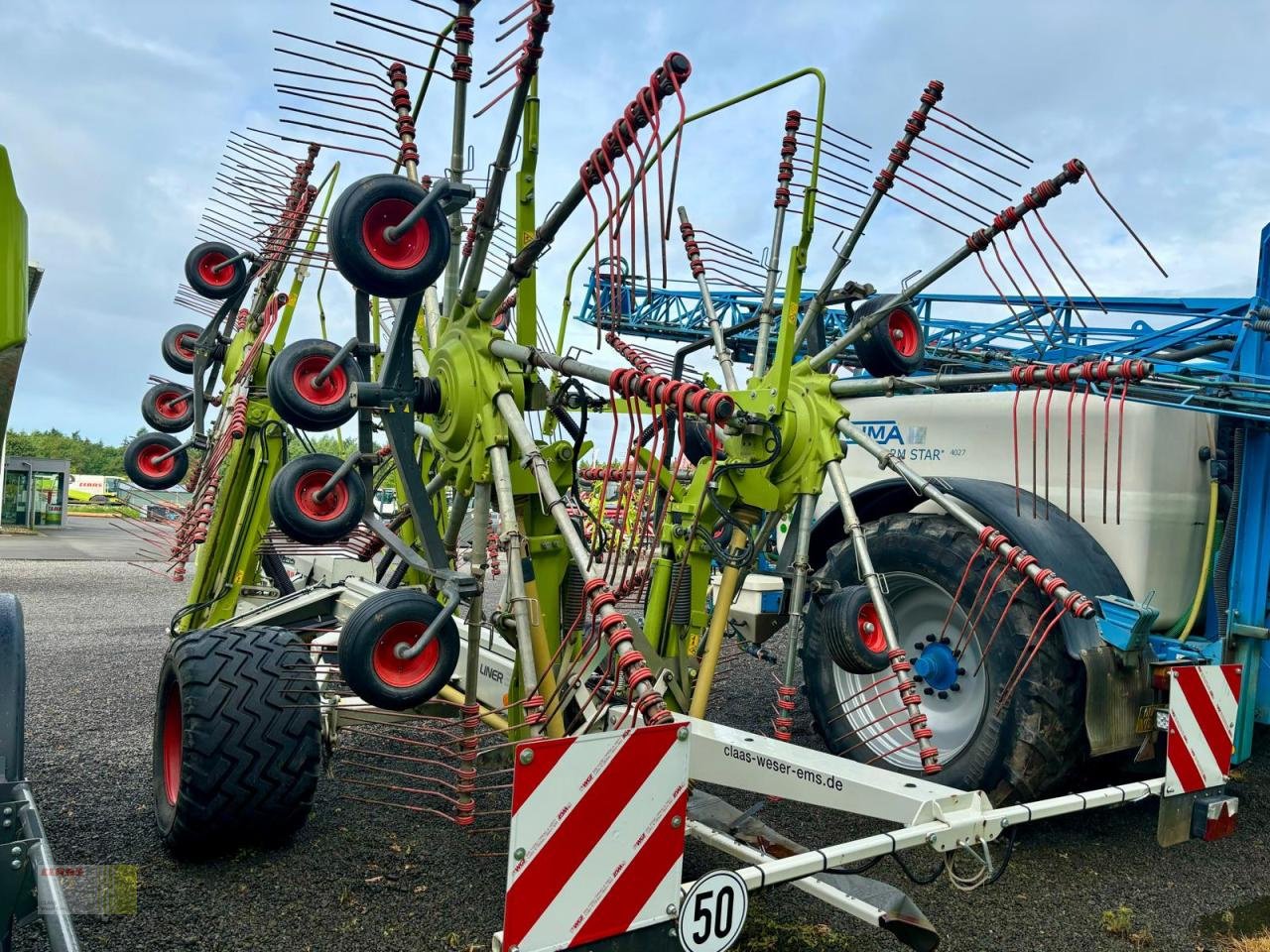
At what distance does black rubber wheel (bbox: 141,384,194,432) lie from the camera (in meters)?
7.55

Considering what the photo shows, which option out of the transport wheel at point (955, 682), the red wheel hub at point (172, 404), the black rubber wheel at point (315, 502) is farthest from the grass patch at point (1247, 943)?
the red wheel hub at point (172, 404)

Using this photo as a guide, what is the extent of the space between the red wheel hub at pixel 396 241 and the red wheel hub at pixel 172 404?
16.6 ft

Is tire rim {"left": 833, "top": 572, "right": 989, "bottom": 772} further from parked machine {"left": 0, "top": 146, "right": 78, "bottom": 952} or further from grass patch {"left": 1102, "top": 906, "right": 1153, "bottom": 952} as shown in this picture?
parked machine {"left": 0, "top": 146, "right": 78, "bottom": 952}

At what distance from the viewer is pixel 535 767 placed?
91.0 inches

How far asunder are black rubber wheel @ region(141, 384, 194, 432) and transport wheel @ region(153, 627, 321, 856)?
4.09 m

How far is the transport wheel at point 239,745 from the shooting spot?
3.59 meters

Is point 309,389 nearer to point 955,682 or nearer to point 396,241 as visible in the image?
point 396,241

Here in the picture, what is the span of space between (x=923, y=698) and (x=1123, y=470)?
1438mm

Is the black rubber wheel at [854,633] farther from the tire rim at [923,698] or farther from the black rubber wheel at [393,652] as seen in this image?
the black rubber wheel at [393,652]

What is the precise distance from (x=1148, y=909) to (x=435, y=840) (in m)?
2.78

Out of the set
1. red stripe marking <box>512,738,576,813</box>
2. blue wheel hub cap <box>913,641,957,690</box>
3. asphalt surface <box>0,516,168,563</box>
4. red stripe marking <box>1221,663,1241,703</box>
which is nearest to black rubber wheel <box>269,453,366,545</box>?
red stripe marking <box>512,738,576,813</box>

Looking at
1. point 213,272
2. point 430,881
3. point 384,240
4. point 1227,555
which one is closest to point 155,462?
point 213,272

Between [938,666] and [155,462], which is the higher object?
[155,462]

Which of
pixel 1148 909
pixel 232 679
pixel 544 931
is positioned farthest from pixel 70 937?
→ pixel 1148 909
